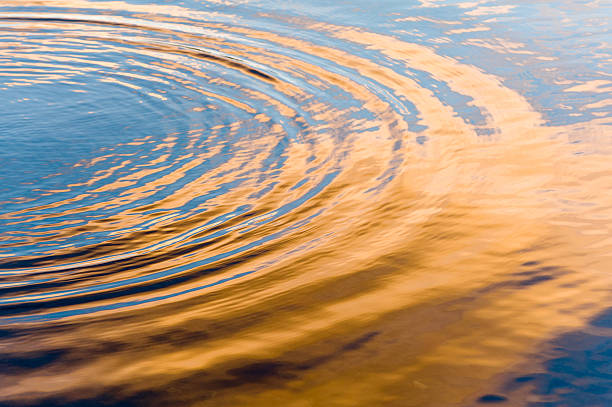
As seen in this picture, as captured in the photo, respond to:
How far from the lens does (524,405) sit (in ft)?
2.56

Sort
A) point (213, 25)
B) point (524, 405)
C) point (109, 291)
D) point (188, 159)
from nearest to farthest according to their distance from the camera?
point (524, 405) → point (109, 291) → point (188, 159) → point (213, 25)

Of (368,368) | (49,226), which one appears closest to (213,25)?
(49,226)

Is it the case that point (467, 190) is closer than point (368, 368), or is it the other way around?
point (368, 368)

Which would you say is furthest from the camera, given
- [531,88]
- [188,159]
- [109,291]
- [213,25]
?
[213,25]

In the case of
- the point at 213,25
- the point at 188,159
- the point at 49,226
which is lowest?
the point at 49,226

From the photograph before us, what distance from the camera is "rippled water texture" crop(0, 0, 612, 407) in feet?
2.78

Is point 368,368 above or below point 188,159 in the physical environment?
below

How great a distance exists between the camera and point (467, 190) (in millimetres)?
1331

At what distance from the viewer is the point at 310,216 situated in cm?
124

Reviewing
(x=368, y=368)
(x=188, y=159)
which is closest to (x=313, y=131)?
(x=188, y=159)

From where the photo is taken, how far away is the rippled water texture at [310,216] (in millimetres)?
847

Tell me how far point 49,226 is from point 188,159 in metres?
0.37

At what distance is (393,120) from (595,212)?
595 millimetres

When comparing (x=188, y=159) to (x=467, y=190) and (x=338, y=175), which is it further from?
(x=467, y=190)
